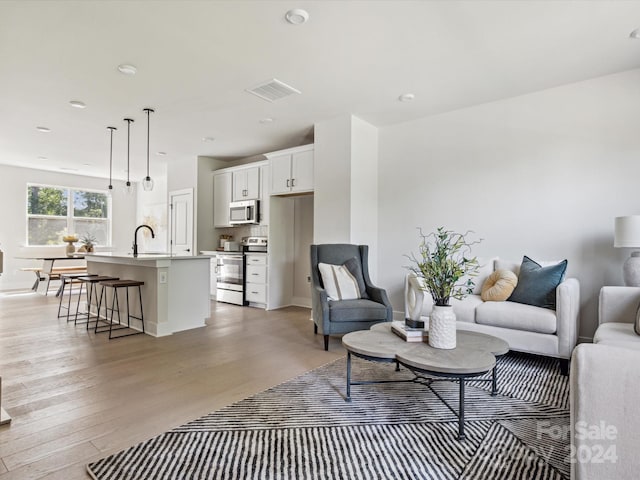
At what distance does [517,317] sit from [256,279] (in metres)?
3.81

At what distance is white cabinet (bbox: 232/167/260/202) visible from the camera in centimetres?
605

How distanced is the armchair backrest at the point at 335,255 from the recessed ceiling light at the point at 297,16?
2.22 metres

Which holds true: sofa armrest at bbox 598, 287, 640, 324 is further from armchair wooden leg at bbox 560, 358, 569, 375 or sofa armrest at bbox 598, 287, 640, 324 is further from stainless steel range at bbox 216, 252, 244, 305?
stainless steel range at bbox 216, 252, 244, 305

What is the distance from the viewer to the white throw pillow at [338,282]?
374cm

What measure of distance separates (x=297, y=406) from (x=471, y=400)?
1.17m

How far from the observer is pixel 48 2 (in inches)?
92.1

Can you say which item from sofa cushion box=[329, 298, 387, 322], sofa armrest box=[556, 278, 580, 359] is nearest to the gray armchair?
sofa cushion box=[329, 298, 387, 322]

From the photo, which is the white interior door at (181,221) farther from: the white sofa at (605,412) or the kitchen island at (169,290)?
the white sofa at (605,412)

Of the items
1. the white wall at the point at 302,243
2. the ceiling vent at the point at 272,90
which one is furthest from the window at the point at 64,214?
the ceiling vent at the point at 272,90

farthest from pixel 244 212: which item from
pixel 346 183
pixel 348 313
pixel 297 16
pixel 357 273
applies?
pixel 297 16

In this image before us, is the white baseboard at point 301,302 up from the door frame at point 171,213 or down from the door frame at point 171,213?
down

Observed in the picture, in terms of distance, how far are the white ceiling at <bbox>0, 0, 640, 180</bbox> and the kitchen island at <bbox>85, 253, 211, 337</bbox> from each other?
187 cm

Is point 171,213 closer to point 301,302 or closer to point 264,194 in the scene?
point 264,194

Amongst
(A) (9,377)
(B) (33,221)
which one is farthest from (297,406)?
(B) (33,221)
